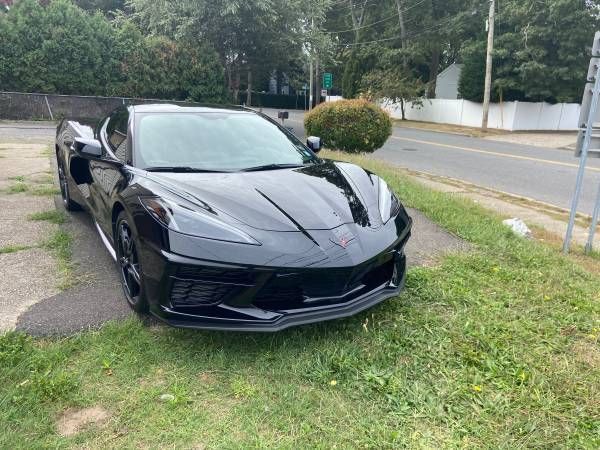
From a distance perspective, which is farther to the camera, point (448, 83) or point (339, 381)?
point (448, 83)

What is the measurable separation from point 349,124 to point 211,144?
6.94 metres

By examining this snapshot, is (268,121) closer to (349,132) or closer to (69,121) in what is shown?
(69,121)

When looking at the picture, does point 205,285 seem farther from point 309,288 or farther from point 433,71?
point 433,71

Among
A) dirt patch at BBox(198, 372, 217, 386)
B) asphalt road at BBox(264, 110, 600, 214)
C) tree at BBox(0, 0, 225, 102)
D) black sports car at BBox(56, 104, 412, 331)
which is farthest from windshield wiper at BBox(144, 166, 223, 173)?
tree at BBox(0, 0, 225, 102)

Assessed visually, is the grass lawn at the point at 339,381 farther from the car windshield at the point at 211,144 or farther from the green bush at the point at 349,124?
the green bush at the point at 349,124

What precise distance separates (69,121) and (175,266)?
4169 mm

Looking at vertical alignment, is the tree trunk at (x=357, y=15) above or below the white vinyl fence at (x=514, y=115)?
above

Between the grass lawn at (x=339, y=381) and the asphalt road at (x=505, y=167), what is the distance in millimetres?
5886

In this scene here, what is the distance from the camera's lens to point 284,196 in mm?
3078

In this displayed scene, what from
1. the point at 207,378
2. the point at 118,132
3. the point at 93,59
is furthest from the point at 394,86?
the point at 207,378

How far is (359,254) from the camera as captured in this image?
273 centimetres

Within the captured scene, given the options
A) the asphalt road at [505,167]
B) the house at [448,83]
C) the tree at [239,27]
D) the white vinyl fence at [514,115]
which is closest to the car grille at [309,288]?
the asphalt road at [505,167]

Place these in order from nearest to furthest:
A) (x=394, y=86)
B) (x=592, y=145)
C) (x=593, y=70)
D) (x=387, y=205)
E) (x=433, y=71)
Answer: (x=387, y=205), (x=593, y=70), (x=592, y=145), (x=394, y=86), (x=433, y=71)

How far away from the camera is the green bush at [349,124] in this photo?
1035cm
